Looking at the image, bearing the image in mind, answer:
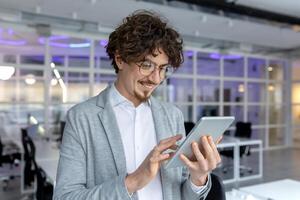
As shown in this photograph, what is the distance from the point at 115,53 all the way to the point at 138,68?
4.2 inches

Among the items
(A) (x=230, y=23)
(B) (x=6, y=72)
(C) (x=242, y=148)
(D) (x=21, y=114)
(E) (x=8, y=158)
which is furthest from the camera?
(D) (x=21, y=114)

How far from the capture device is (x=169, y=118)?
1.02m

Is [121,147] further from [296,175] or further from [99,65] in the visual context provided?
[99,65]

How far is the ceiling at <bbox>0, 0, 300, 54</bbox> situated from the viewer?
5.38 metres

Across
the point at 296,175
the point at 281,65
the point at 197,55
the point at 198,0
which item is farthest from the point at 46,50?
the point at 281,65

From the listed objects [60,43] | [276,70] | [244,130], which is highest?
[60,43]

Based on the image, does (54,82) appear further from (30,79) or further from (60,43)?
(60,43)

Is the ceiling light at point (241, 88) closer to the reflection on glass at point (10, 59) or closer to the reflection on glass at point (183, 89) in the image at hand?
the reflection on glass at point (183, 89)

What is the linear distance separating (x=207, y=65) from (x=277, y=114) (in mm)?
3485

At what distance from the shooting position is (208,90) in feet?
30.5

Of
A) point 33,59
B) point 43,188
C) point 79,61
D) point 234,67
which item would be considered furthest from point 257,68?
point 43,188

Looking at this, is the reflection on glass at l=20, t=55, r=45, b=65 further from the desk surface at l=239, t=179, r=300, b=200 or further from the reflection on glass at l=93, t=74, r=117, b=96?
the desk surface at l=239, t=179, r=300, b=200

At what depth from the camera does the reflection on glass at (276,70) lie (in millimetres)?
10563

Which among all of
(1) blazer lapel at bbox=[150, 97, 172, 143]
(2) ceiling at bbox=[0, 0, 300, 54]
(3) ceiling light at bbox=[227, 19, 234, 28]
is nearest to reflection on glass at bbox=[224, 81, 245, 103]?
(2) ceiling at bbox=[0, 0, 300, 54]
